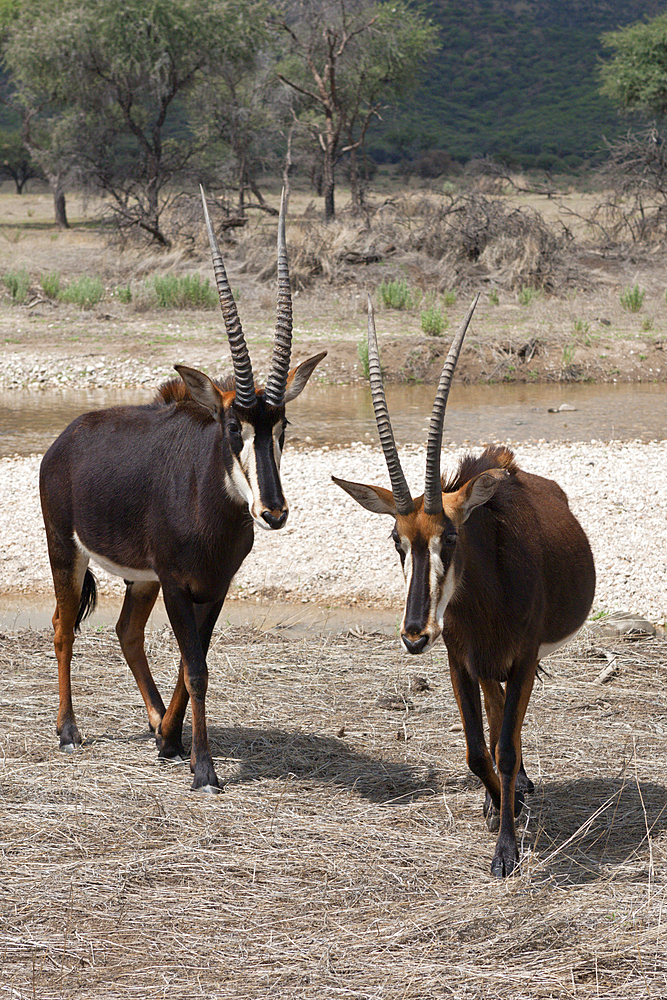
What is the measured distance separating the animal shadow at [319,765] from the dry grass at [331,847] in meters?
Answer: 0.01

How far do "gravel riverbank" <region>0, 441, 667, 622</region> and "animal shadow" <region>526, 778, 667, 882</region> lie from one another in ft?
11.5

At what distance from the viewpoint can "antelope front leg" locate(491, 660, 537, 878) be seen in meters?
4.23

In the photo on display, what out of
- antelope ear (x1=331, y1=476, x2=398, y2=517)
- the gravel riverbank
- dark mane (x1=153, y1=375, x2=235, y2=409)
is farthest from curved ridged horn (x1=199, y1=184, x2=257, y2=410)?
Answer: the gravel riverbank

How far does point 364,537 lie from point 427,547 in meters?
5.88

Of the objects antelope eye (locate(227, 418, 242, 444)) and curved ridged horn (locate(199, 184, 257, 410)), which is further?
antelope eye (locate(227, 418, 242, 444))

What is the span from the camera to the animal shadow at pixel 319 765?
17.0 ft

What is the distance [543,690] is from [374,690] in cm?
102

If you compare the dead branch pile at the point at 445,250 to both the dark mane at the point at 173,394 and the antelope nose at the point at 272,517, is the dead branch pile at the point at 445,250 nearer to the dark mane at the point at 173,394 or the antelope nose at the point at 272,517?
the dark mane at the point at 173,394

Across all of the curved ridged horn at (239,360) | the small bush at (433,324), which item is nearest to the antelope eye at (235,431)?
the curved ridged horn at (239,360)

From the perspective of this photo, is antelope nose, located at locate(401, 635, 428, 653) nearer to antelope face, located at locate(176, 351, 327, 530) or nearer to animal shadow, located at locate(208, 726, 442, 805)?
antelope face, located at locate(176, 351, 327, 530)

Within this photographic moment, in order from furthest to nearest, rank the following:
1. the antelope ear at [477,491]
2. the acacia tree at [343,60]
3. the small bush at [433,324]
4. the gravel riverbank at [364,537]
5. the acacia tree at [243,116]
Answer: the acacia tree at [243,116] < the acacia tree at [343,60] < the small bush at [433,324] < the gravel riverbank at [364,537] < the antelope ear at [477,491]

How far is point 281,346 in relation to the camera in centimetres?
496

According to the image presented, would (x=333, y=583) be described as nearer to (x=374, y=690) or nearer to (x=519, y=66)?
(x=374, y=690)

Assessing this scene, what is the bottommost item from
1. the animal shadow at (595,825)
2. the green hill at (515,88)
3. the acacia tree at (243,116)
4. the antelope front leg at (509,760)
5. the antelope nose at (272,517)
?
the animal shadow at (595,825)
